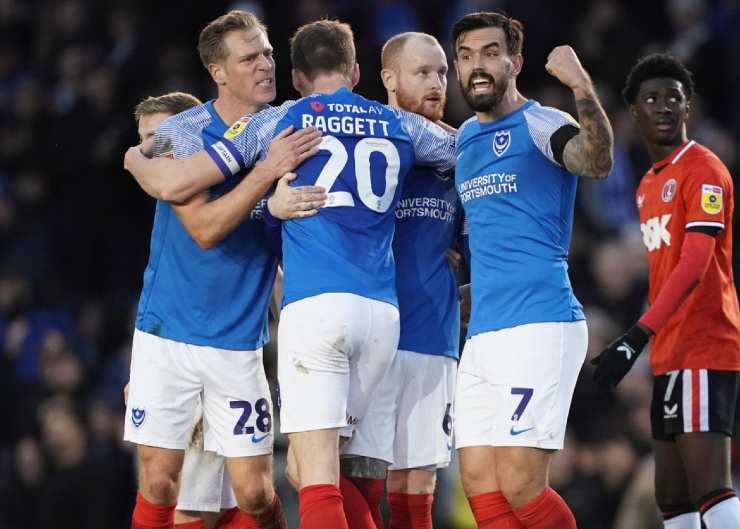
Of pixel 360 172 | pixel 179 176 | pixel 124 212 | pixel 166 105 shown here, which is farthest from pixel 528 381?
pixel 124 212

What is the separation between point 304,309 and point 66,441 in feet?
18.9

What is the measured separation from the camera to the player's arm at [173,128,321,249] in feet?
21.1

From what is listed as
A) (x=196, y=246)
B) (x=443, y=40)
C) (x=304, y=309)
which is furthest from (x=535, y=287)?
(x=443, y=40)

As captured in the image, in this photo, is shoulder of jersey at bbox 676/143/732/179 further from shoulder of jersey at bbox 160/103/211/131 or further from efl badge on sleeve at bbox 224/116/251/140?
shoulder of jersey at bbox 160/103/211/131

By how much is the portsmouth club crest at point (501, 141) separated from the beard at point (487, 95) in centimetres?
12

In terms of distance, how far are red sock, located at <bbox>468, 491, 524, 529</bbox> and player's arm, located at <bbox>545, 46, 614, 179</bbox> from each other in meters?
1.49

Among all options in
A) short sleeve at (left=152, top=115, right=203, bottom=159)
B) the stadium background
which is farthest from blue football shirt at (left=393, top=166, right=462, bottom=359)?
the stadium background

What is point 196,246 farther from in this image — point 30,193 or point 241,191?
point 30,193

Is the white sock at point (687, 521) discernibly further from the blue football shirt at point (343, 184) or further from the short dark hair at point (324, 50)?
the short dark hair at point (324, 50)

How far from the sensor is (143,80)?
13500 millimetres

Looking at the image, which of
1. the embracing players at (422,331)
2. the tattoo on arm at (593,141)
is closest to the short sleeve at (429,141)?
the embracing players at (422,331)

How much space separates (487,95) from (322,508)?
6.50ft

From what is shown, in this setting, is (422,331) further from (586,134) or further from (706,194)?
(706,194)

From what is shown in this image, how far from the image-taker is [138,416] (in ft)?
23.0
